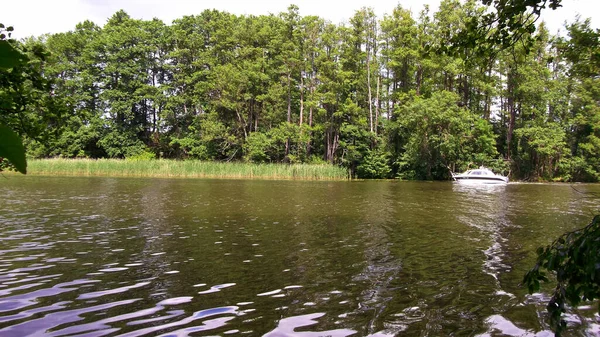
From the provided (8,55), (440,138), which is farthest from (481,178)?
(8,55)

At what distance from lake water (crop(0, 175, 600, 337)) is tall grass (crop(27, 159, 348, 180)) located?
23.1 metres

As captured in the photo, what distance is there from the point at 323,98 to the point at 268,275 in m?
40.2

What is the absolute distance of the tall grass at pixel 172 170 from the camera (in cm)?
3447

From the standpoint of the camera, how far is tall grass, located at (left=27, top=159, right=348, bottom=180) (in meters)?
34.5

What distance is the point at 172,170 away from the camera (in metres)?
35.1

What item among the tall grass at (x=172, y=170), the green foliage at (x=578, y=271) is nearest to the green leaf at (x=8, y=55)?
the green foliage at (x=578, y=271)

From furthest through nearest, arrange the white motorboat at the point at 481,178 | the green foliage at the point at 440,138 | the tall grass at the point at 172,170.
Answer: the green foliage at the point at 440,138, the tall grass at the point at 172,170, the white motorboat at the point at 481,178

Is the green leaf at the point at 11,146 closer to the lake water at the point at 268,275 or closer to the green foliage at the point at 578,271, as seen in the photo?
the green foliage at the point at 578,271

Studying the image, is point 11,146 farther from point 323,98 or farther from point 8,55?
point 323,98

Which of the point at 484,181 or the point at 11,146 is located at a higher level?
the point at 11,146

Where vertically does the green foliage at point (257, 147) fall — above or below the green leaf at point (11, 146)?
above

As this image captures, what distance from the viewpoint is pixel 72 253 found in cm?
732

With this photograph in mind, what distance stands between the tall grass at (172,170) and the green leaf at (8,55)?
34.6 meters

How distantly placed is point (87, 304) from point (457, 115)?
40.8m
